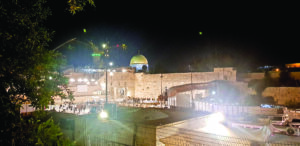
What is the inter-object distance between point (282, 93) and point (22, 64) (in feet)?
66.3

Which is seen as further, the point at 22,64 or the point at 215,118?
the point at 215,118

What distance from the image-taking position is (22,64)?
12.0 ft

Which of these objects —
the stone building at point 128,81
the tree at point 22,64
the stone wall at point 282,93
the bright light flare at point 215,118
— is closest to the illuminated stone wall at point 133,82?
the stone building at point 128,81

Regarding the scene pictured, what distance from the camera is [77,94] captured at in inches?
970

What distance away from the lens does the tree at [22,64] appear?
3.40m

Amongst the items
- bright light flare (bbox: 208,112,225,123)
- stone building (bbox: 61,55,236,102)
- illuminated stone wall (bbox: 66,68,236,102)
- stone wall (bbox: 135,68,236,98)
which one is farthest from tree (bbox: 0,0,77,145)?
illuminated stone wall (bbox: 66,68,236,102)

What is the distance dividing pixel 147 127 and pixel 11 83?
3.51 metres

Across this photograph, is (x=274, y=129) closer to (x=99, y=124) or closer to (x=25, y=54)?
(x=99, y=124)

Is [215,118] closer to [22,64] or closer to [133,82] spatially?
[22,64]

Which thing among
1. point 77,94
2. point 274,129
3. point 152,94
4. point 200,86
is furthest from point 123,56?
point 274,129

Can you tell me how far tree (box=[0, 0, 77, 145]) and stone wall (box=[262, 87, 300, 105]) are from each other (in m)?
19.4

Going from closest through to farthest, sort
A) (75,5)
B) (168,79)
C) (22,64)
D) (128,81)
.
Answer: (22,64) < (75,5) < (168,79) < (128,81)

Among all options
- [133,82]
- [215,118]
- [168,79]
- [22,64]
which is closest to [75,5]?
[22,64]

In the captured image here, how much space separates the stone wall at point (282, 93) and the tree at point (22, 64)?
1937cm
